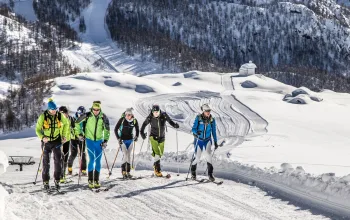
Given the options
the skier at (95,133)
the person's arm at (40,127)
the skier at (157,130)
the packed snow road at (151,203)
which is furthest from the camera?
the skier at (157,130)

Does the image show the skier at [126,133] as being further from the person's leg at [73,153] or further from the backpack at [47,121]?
the backpack at [47,121]

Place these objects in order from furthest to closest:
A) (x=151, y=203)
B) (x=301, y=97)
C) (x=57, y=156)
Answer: (x=301, y=97)
(x=57, y=156)
(x=151, y=203)

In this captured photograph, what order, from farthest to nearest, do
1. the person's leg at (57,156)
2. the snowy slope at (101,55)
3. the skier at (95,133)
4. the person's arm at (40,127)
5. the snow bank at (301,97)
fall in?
the snowy slope at (101,55) → the snow bank at (301,97) → the skier at (95,133) → the person's leg at (57,156) → the person's arm at (40,127)

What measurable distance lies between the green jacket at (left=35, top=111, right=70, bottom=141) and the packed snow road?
1340 mm

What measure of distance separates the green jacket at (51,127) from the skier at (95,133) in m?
0.44

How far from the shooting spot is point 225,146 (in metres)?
24.6

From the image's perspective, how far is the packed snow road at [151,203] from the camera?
8117 millimetres

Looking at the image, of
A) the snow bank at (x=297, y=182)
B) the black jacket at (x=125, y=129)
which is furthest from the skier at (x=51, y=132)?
the snow bank at (x=297, y=182)

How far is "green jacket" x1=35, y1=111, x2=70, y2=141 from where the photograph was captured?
376 inches

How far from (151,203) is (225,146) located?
1607 cm

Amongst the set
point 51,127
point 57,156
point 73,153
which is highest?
point 51,127

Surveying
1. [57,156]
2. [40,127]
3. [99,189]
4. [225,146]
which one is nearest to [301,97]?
[225,146]

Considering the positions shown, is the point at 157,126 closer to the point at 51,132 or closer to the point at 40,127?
the point at 51,132

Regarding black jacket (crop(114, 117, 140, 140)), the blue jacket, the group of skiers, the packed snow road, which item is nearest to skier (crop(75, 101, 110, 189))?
the group of skiers
